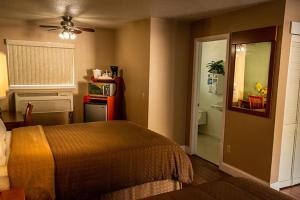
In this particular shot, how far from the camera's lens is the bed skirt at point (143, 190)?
2.53 meters

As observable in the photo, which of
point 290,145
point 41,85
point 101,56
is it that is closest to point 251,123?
point 290,145

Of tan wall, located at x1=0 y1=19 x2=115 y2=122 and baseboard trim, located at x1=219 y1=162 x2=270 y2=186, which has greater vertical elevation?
tan wall, located at x1=0 y1=19 x2=115 y2=122

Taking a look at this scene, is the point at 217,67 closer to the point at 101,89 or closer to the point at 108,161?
the point at 101,89

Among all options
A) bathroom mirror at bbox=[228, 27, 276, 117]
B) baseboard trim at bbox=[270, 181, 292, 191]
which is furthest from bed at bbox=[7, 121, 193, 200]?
bathroom mirror at bbox=[228, 27, 276, 117]

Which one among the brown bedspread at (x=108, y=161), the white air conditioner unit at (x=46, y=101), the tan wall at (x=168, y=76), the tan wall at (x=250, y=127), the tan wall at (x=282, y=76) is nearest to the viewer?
the brown bedspread at (x=108, y=161)

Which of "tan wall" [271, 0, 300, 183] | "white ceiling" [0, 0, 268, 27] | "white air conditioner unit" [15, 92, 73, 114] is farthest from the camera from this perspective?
"white air conditioner unit" [15, 92, 73, 114]

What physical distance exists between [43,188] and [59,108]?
10.2 ft

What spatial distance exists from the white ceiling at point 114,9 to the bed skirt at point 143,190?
2198 millimetres

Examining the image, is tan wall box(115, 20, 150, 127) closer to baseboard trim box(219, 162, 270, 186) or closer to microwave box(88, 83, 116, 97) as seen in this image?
microwave box(88, 83, 116, 97)

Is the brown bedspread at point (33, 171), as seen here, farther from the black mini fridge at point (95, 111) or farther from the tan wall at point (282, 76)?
the tan wall at point (282, 76)

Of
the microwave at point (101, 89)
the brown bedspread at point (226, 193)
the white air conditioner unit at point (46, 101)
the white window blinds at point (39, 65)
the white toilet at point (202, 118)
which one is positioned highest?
the white window blinds at point (39, 65)

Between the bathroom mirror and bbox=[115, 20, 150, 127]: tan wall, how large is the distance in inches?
55.5

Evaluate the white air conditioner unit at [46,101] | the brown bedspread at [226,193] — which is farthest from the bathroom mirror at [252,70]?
the white air conditioner unit at [46,101]

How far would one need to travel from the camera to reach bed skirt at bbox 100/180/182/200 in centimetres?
253
